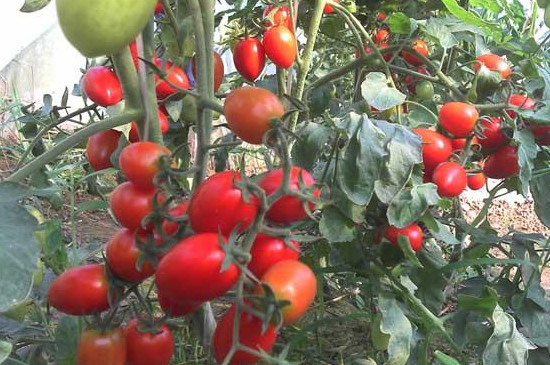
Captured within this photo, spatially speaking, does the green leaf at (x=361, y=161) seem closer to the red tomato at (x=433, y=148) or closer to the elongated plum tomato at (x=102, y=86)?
the red tomato at (x=433, y=148)

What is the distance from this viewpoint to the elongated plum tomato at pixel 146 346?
60 cm

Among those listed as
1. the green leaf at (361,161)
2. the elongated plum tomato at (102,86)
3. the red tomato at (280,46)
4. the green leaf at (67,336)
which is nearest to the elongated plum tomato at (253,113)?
the green leaf at (361,161)

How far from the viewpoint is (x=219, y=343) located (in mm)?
518

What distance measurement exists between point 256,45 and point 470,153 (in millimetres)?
394

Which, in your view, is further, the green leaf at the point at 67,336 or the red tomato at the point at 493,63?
the red tomato at the point at 493,63

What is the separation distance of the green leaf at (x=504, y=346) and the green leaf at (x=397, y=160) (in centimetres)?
20

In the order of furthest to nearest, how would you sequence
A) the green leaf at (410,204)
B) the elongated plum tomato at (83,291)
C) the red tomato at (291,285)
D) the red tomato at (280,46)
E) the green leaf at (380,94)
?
the red tomato at (280,46) < the green leaf at (380,94) < the green leaf at (410,204) < the elongated plum tomato at (83,291) < the red tomato at (291,285)

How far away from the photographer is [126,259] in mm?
562

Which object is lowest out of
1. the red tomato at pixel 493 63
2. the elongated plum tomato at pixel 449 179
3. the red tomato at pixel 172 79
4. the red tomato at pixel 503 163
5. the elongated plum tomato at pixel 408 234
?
the red tomato at pixel 503 163

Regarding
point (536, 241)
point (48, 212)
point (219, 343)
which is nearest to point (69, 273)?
point (219, 343)

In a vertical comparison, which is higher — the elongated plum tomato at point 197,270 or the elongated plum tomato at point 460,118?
the elongated plum tomato at point 197,270

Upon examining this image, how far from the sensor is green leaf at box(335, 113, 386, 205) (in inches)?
25.3

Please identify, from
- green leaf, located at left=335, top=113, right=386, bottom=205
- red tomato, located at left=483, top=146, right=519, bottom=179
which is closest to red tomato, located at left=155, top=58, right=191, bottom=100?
green leaf, located at left=335, top=113, right=386, bottom=205

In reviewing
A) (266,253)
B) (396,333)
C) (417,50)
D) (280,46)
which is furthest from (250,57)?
(266,253)
